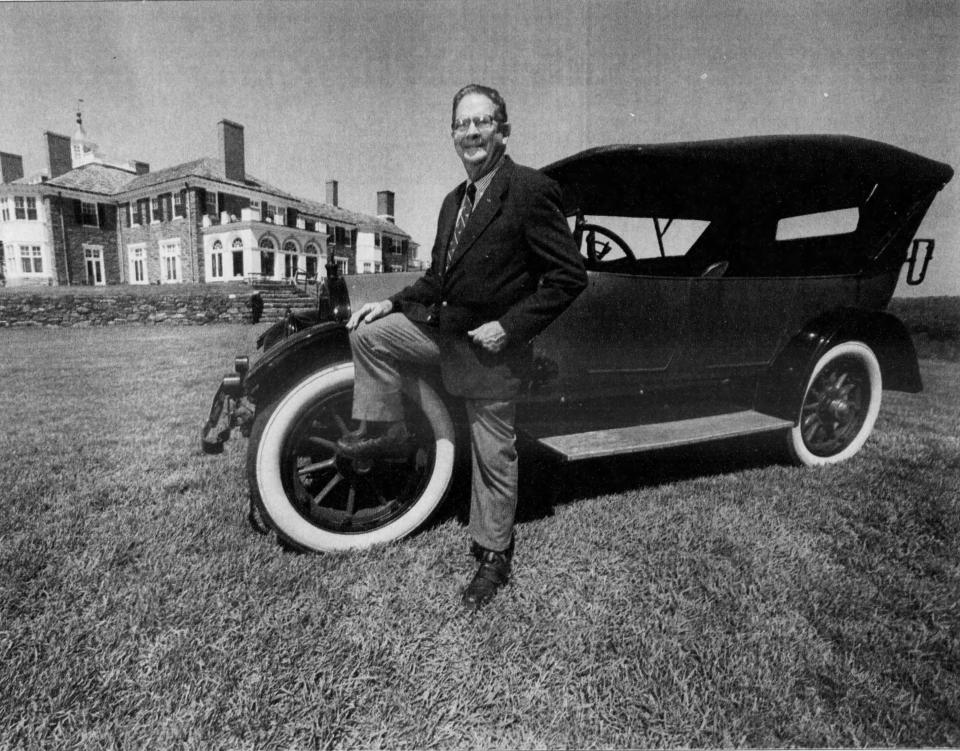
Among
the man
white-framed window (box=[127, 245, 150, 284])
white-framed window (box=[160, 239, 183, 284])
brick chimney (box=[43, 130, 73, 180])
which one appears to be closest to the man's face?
the man

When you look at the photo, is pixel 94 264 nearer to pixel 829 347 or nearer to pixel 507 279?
pixel 507 279

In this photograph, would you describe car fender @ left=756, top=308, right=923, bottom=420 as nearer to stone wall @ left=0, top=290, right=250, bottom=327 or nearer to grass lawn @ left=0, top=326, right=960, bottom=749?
grass lawn @ left=0, top=326, right=960, bottom=749

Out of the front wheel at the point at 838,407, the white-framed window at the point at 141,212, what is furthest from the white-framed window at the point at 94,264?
the front wheel at the point at 838,407

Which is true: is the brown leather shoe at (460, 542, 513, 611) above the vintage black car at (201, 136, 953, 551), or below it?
below

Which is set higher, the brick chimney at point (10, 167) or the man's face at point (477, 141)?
the brick chimney at point (10, 167)

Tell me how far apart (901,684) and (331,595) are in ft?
5.74

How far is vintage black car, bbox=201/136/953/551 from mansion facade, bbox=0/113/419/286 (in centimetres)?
2645

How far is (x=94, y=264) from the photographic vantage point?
29.4 metres

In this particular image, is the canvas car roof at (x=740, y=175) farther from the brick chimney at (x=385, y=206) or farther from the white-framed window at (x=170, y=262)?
the brick chimney at (x=385, y=206)

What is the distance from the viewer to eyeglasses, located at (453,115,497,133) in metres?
1.70

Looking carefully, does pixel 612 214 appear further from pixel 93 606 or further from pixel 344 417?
pixel 93 606

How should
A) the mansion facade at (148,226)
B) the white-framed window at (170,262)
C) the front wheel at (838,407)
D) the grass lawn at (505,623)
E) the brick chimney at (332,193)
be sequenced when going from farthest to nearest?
1. the brick chimney at (332,193)
2. the white-framed window at (170,262)
3. the mansion facade at (148,226)
4. the front wheel at (838,407)
5. the grass lawn at (505,623)

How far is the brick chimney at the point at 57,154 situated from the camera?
30922 mm

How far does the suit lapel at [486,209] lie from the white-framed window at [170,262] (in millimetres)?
31185
